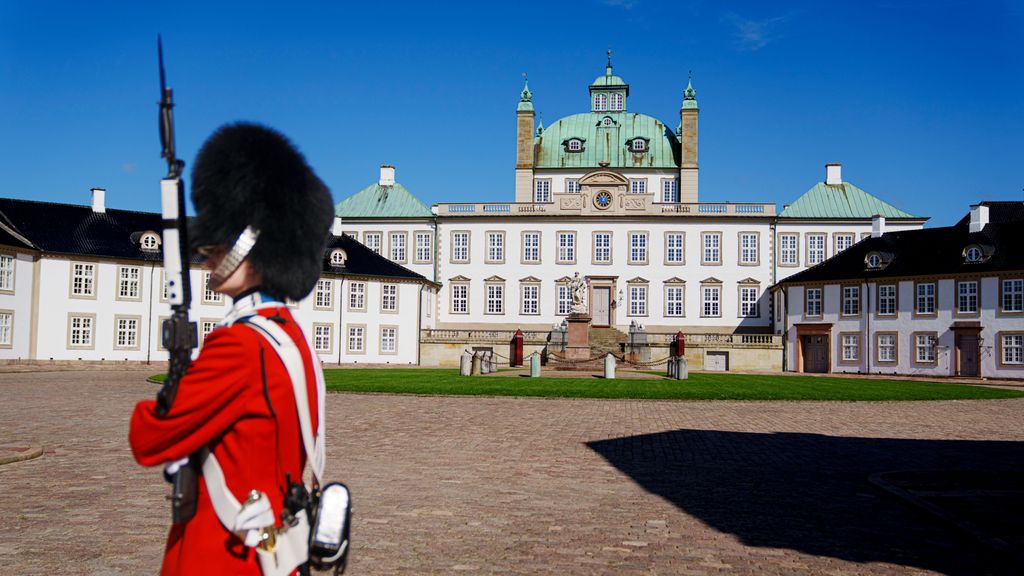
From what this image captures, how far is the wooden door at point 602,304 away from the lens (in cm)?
5797

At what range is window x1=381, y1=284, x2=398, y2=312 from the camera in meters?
52.0

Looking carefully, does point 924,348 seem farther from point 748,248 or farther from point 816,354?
point 748,248

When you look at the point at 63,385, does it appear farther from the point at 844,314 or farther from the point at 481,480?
the point at 844,314

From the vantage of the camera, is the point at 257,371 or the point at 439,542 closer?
the point at 257,371

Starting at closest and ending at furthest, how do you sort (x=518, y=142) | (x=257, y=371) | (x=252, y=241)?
(x=257, y=371)
(x=252, y=241)
(x=518, y=142)

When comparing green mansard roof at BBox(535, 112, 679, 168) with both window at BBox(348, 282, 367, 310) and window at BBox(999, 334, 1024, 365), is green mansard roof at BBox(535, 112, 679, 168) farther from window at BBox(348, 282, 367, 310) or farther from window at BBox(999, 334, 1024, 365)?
window at BBox(999, 334, 1024, 365)

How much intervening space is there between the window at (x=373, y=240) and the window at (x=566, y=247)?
39.6 ft

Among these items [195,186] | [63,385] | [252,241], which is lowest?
[63,385]

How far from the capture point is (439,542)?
279 inches

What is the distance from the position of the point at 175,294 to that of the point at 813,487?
336 inches

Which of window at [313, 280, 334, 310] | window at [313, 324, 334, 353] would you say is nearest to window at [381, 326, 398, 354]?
window at [313, 324, 334, 353]

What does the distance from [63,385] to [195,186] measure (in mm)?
26649

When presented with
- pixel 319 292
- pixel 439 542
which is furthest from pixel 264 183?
pixel 319 292

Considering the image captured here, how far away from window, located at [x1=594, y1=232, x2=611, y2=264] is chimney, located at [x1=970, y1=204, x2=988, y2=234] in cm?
2064
